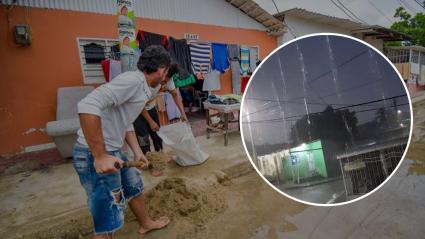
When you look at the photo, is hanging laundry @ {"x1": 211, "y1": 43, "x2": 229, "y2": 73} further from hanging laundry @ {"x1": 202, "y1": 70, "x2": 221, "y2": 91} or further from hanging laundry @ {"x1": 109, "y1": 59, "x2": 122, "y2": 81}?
hanging laundry @ {"x1": 109, "y1": 59, "x2": 122, "y2": 81}

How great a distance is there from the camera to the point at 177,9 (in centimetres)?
739

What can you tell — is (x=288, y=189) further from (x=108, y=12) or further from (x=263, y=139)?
(x=108, y=12)

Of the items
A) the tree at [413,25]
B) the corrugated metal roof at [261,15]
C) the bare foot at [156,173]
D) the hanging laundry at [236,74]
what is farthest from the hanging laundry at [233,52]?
the tree at [413,25]

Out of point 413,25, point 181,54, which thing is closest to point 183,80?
point 181,54

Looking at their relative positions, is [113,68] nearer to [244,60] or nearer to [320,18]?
[244,60]

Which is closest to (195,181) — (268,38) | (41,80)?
(41,80)

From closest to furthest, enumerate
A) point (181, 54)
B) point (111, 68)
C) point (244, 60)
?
point (111, 68) < point (181, 54) < point (244, 60)

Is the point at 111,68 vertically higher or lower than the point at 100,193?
higher

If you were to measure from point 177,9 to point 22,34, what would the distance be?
401 cm

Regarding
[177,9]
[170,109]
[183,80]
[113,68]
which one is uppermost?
[177,9]

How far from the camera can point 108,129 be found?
6.28ft

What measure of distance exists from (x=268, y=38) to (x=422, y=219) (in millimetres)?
8439

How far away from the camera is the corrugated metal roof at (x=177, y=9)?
555 centimetres

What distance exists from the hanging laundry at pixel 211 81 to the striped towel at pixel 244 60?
1.23m
